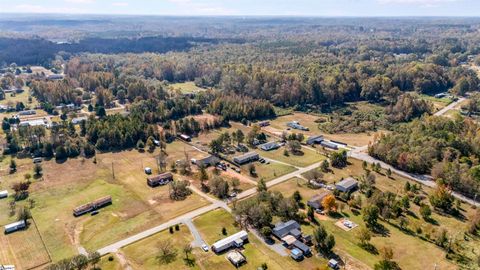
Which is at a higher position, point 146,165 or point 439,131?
point 439,131

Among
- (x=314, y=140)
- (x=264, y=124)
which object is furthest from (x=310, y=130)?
(x=264, y=124)

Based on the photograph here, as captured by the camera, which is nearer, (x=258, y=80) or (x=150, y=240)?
(x=150, y=240)

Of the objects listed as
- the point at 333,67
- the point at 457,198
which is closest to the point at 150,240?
the point at 457,198

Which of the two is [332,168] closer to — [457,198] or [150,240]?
→ [457,198]

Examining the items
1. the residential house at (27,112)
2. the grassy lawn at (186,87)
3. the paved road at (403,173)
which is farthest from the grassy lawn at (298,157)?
the residential house at (27,112)

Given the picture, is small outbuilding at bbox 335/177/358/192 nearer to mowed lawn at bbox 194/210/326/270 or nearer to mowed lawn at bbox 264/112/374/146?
mowed lawn at bbox 194/210/326/270
